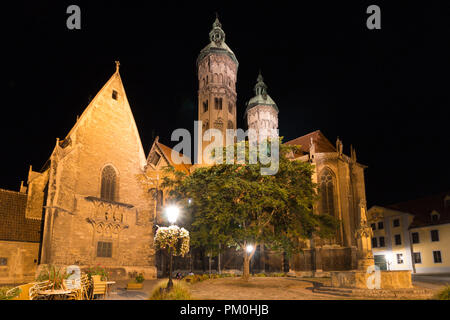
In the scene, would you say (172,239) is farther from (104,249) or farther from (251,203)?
(104,249)

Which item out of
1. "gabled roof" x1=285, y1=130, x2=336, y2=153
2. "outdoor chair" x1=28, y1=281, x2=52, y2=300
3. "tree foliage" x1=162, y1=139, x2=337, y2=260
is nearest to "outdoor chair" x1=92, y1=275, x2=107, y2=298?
"outdoor chair" x1=28, y1=281, x2=52, y2=300

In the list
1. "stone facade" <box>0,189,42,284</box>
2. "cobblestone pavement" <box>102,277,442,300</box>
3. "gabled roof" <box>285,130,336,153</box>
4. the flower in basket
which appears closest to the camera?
the flower in basket

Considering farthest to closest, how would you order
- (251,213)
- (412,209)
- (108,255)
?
(412,209)
(108,255)
(251,213)

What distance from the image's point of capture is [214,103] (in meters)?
53.4

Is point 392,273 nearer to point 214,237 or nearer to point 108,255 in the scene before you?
point 214,237

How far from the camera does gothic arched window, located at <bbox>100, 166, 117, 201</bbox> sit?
27894 mm

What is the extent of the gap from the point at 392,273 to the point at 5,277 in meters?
25.6

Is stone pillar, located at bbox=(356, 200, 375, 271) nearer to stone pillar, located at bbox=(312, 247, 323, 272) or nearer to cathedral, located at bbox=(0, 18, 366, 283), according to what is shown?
cathedral, located at bbox=(0, 18, 366, 283)

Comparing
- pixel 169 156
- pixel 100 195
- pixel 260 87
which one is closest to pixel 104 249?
pixel 100 195

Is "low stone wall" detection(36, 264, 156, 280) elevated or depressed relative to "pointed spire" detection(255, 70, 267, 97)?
depressed

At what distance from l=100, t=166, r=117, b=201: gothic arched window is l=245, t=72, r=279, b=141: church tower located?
143 ft

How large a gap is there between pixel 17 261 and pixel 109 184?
8809 millimetres
